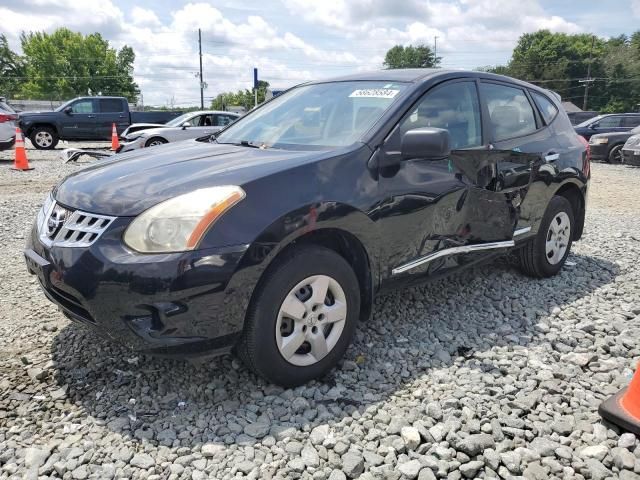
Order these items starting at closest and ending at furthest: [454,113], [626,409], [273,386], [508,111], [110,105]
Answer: [626,409] < [273,386] < [454,113] < [508,111] < [110,105]

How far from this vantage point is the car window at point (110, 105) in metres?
18.6

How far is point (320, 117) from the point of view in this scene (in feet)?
11.0

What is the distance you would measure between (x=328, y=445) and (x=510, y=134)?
2.72m

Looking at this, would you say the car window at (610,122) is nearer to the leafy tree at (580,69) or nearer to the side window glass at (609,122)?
the side window glass at (609,122)

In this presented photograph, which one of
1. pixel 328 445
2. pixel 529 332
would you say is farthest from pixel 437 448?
pixel 529 332

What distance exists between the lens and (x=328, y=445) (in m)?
2.31

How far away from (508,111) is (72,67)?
279 ft

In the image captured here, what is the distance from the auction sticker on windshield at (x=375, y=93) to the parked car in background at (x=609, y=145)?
1512cm

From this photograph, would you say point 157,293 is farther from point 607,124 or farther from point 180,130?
point 607,124

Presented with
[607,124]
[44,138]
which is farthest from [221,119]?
[607,124]

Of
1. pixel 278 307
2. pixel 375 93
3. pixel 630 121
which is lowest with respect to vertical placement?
pixel 278 307

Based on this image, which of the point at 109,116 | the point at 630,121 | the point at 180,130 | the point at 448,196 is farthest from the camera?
the point at 109,116

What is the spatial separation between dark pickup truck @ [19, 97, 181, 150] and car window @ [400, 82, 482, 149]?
55.1 feet

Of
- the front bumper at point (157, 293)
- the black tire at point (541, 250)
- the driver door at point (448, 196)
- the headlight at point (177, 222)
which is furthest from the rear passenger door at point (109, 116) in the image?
the headlight at point (177, 222)
